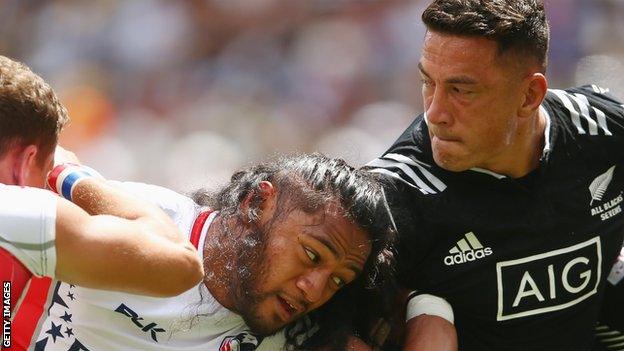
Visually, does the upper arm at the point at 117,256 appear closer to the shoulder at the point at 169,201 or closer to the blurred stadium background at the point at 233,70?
the shoulder at the point at 169,201

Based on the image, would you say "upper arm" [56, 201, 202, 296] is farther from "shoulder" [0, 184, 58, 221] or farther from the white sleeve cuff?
the white sleeve cuff

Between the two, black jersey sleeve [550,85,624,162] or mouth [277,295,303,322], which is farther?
black jersey sleeve [550,85,624,162]

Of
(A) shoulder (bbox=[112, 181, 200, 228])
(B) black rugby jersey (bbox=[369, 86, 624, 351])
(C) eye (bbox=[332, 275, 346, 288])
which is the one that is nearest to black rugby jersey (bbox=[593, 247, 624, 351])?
(B) black rugby jersey (bbox=[369, 86, 624, 351])

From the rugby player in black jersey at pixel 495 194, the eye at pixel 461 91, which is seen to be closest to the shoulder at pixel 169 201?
the rugby player in black jersey at pixel 495 194

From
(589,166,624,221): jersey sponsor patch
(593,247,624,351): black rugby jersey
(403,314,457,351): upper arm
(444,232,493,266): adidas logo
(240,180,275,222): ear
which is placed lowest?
(593,247,624,351): black rugby jersey

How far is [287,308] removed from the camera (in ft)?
9.37

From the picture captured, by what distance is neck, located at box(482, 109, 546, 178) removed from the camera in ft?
10.1

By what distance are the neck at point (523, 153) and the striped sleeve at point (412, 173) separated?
0.62 feet

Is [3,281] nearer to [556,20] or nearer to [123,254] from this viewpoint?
[123,254]

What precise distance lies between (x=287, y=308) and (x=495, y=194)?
0.78 metres

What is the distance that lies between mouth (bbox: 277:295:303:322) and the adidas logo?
0.51 meters

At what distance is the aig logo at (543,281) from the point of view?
3.02 meters

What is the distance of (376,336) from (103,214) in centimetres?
111

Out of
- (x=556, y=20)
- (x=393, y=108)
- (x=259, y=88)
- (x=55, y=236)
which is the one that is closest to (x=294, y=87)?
(x=259, y=88)
